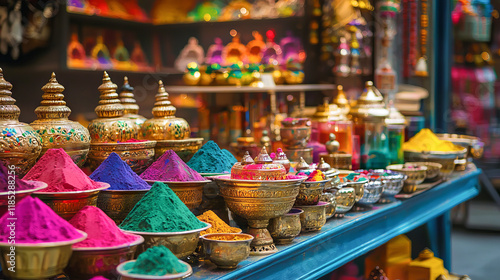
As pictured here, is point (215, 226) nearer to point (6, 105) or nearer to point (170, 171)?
point (170, 171)

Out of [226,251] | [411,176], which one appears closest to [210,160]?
[226,251]

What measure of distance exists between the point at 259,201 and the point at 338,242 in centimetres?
45

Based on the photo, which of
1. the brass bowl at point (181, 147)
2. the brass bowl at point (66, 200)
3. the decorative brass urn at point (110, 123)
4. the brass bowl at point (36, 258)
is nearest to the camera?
the brass bowl at point (36, 258)

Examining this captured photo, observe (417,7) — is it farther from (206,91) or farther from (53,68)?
(53,68)

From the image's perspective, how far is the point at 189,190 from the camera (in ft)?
4.12

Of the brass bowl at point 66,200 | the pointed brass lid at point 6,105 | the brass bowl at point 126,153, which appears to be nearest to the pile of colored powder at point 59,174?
the brass bowl at point 66,200

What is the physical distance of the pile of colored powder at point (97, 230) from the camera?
959mm

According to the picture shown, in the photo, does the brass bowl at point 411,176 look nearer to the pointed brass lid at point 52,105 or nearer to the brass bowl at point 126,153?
the brass bowl at point 126,153

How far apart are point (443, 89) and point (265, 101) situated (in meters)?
1.36

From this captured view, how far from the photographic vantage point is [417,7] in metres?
4.12

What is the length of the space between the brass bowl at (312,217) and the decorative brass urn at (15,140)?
627mm

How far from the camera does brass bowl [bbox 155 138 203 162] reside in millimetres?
1478

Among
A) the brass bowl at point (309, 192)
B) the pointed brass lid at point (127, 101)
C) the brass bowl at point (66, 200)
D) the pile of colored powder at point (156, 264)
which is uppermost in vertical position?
the pointed brass lid at point (127, 101)

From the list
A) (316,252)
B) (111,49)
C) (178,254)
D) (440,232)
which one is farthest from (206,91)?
(178,254)
